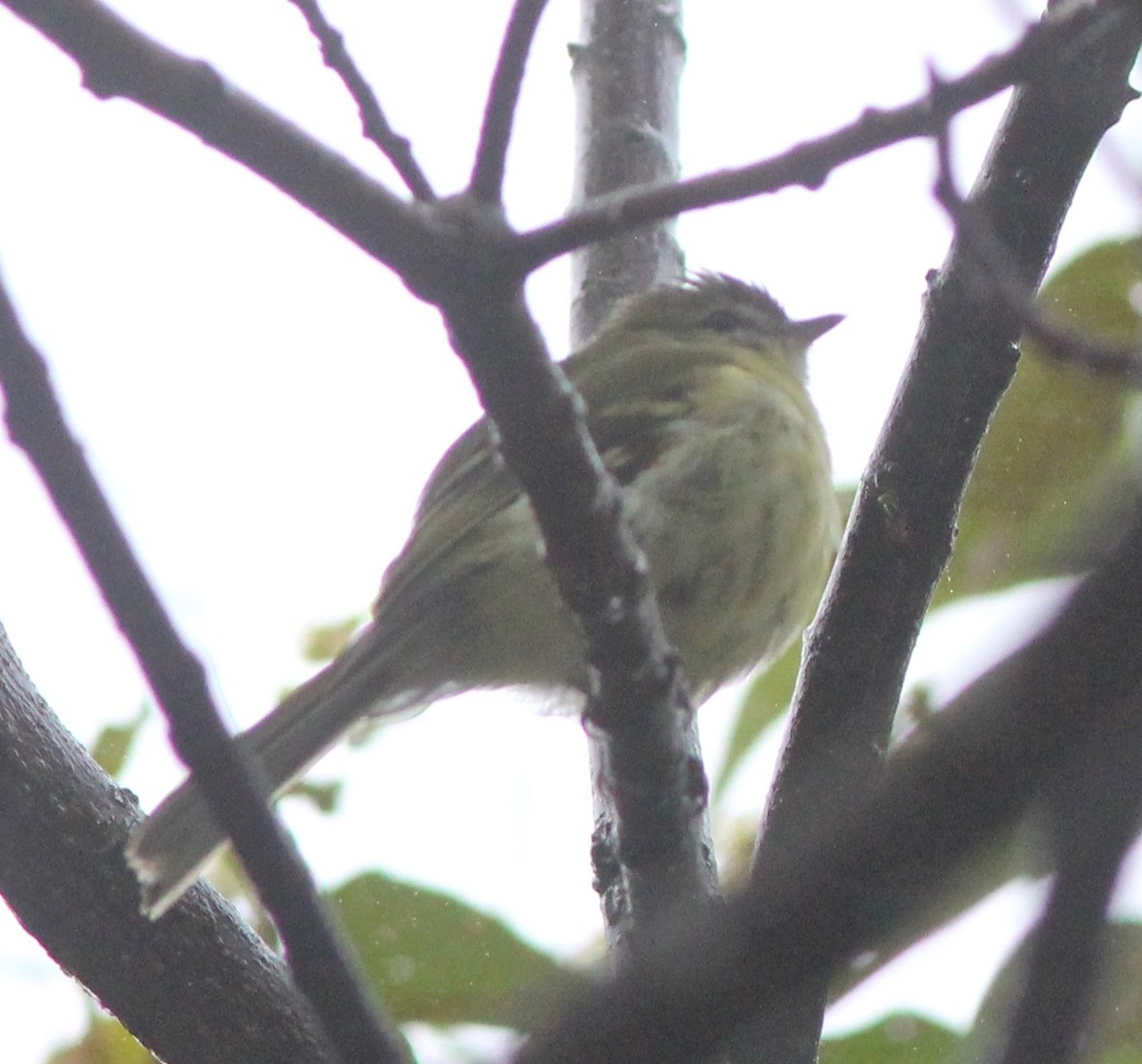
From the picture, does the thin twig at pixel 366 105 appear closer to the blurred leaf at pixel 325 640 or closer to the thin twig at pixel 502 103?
the thin twig at pixel 502 103

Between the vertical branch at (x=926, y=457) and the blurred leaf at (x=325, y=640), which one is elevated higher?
the blurred leaf at (x=325, y=640)

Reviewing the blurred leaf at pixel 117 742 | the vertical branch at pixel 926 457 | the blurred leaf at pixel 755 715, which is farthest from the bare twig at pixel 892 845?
the blurred leaf at pixel 117 742

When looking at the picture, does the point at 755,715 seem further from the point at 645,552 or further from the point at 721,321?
the point at 721,321

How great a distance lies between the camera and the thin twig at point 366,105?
1.77 metres

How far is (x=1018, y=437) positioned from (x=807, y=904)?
206cm

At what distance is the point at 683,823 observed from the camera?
8.07 feet

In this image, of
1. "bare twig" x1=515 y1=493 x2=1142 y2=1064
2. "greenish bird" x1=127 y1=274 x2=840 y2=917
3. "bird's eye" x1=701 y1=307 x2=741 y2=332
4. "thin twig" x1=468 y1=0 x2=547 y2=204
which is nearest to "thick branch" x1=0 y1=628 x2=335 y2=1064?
"greenish bird" x1=127 y1=274 x2=840 y2=917

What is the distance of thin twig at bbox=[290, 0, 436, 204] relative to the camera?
177 centimetres

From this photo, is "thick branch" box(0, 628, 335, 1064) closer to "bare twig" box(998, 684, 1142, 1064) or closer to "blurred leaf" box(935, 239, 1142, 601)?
"blurred leaf" box(935, 239, 1142, 601)

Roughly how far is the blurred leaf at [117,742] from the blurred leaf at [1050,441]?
1980mm

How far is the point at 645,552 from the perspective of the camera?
3406 mm

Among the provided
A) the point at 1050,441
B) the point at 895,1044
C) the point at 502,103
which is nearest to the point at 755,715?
the point at 895,1044

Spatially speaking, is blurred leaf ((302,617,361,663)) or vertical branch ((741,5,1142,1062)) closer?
vertical branch ((741,5,1142,1062))

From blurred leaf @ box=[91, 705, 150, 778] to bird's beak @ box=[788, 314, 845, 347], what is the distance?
2216 millimetres
